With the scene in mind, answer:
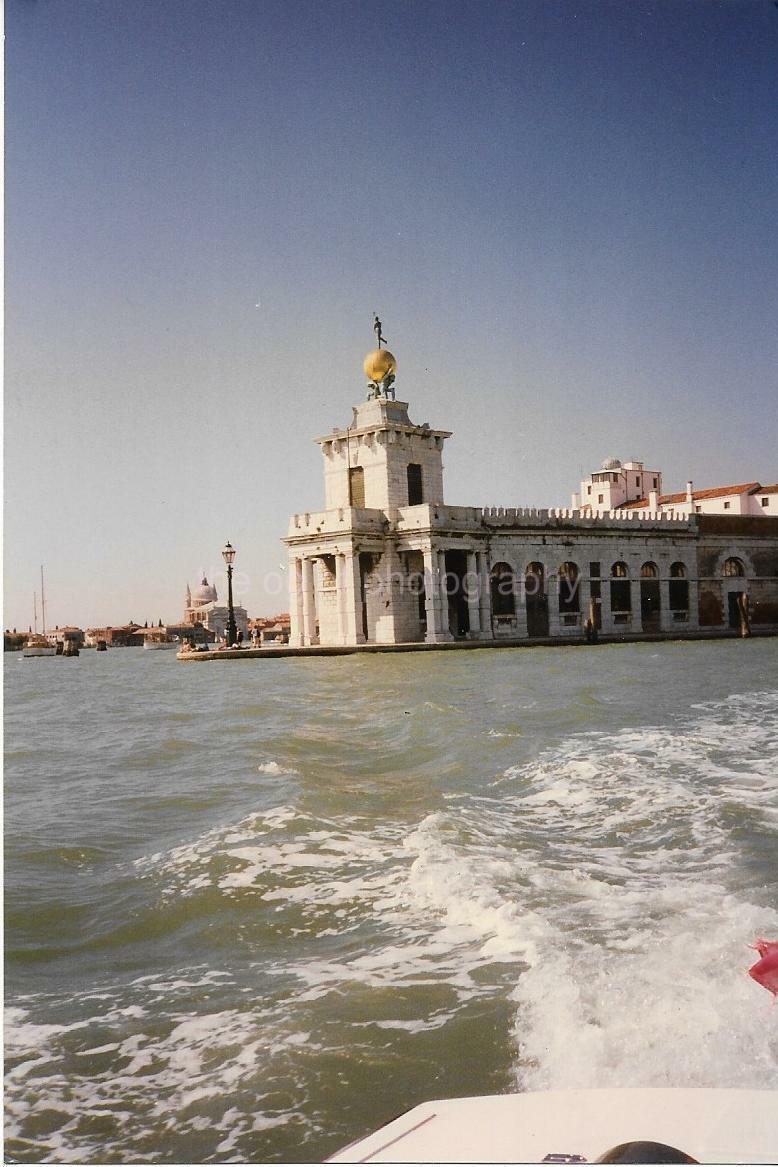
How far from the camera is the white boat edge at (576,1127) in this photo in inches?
86.0

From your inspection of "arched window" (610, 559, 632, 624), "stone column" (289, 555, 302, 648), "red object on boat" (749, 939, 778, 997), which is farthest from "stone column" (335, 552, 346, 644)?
"red object on boat" (749, 939, 778, 997)

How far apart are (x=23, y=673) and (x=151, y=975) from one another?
20418 millimetres

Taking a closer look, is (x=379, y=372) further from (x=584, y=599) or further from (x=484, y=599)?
(x=584, y=599)

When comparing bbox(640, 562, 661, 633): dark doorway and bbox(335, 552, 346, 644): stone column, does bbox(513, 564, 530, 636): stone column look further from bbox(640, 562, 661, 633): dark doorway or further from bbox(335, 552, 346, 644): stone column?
bbox(335, 552, 346, 644): stone column

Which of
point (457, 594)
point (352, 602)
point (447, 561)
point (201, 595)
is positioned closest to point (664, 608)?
point (457, 594)

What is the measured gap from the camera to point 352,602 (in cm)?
2520

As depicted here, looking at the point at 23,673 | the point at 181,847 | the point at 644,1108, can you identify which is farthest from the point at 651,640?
the point at 644,1108

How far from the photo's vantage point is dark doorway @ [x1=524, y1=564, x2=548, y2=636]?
2811 centimetres

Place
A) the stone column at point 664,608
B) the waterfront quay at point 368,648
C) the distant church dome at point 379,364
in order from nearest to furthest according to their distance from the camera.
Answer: the waterfront quay at point 368,648, the distant church dome at point 379,364, the stone column at point 664,608

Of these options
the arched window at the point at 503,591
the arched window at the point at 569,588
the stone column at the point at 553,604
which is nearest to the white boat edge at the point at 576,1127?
the arched window at the point at 503,591

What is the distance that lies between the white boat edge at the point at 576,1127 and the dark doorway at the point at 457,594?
24236mm

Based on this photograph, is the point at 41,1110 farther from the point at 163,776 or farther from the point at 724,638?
the point at 724,638

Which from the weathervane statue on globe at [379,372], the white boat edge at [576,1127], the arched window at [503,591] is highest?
the weathervane statue on globe at [379,372]

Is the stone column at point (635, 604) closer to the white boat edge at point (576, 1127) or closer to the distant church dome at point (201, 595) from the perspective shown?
the distant church dome at point (201, 595)
